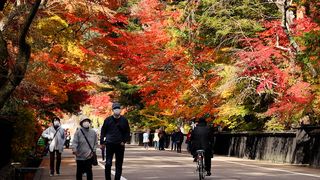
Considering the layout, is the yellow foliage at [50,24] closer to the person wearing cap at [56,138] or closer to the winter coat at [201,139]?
the person wearing cap at [56,138]

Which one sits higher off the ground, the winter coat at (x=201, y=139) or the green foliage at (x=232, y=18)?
the green foliage at (x=232, y=18)

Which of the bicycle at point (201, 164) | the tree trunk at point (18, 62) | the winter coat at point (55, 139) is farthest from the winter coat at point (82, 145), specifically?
the winter coat at point (55, 139)

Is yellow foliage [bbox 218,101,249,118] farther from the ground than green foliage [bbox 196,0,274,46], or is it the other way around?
green foliage [bbox 196,0,274,46]

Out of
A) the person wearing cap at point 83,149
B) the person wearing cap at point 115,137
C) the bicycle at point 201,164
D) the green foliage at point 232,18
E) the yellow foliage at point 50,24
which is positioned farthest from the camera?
the green foliage at point 232,18

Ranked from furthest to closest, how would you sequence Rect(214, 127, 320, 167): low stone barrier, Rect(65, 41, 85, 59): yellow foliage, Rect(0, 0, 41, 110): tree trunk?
Rect(214, 127, 320, 167): low stone barrier
Rect(65, 41, 85, 59): yellow foliage
Rect(0, 0, 41, 110): tree trunk

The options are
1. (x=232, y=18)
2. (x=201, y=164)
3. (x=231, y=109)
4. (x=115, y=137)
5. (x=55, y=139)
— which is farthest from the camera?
(x=231, y=109)

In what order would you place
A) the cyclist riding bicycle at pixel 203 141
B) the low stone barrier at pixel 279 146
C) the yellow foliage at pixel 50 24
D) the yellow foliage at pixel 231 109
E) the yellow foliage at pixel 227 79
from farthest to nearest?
1. the yellow foliage at pixel 231 109
2. the yellow foliage at pixel 227 79
3. the low stone barrier at pixel 279 146
4. the yellow foliage at pixel 50 24
5. the cyclist riding bicycle at pixel 203 141

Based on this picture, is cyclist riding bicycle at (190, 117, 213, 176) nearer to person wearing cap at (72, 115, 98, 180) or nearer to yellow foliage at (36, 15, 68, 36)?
person wearing cap at (72, 115, 98, 180)

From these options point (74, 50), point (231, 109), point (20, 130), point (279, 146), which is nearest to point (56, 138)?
point (20, 130)

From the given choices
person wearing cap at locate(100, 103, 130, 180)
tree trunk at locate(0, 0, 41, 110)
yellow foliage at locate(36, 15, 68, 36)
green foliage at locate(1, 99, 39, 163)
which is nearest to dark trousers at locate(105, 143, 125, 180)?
person wearing cap at locate(100, 103, 130, 180)

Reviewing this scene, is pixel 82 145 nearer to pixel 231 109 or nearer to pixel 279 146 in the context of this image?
pixel 279 146

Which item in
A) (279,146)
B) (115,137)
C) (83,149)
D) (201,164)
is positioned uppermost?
(279,146)

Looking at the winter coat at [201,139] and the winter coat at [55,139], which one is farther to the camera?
the winter coat at [55,139]

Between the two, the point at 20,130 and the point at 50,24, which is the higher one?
the point at 50,24
